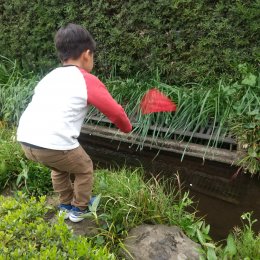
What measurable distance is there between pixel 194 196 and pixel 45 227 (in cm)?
222

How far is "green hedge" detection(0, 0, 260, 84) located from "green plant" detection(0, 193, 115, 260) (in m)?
3.54

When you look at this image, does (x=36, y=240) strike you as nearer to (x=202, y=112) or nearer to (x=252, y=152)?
(x=252, y=152)

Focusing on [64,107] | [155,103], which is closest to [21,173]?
[64,107]

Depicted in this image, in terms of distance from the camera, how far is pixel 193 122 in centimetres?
502

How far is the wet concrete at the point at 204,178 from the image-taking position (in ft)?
12.8

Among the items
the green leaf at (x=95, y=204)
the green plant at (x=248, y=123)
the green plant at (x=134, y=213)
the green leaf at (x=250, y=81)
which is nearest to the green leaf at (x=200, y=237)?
the green plant at (x=134, y=213)

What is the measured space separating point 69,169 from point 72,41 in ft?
2.94

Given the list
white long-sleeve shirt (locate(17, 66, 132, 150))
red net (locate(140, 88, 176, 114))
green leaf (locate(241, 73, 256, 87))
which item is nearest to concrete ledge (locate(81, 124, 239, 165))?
red net (locate(140, 88, 176, 114))

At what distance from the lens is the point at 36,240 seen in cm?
229

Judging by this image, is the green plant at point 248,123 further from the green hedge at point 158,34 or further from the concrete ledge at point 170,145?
the green hedge at point 158,34

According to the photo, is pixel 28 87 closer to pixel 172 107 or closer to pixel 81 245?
pixel 172 107

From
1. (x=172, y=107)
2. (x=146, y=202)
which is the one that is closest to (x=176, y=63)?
(x=172, y=107)

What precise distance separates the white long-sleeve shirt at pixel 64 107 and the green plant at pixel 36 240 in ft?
1.57

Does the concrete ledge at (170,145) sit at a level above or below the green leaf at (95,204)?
below
